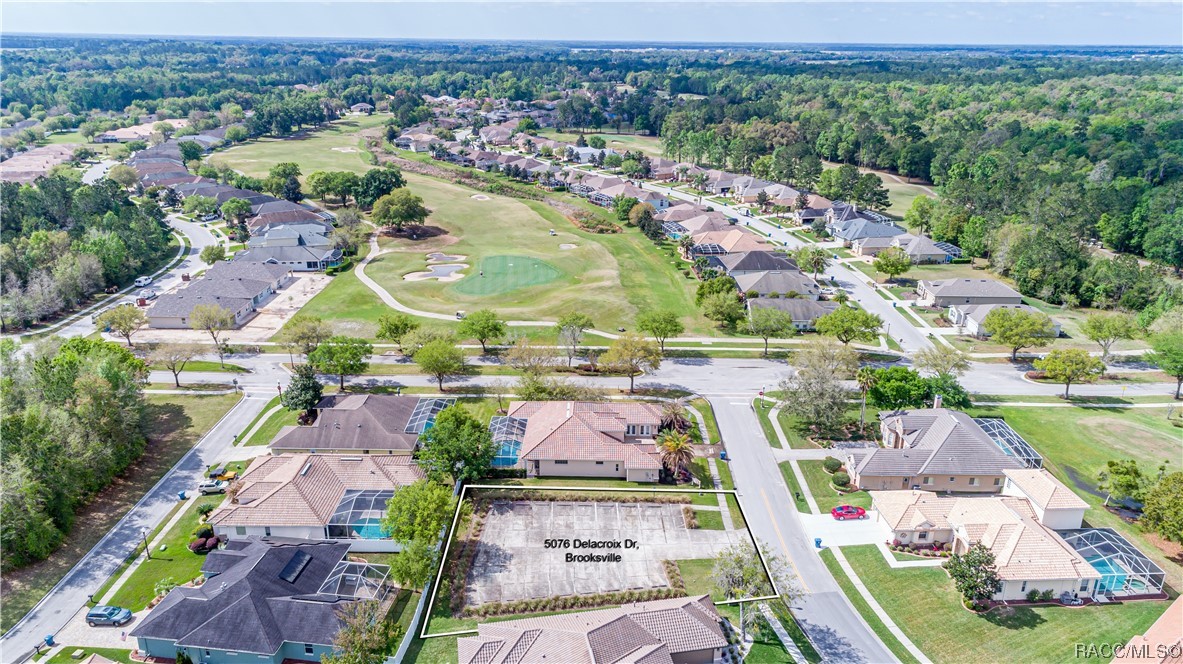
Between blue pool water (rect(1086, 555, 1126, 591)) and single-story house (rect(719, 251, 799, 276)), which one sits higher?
single-story house (rect(719, 251, 799, 276))

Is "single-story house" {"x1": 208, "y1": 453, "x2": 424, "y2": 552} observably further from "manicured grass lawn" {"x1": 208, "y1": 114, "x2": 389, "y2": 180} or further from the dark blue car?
"manicured grass lawn" {"x1": 208, "y1": 114, "x2": 389, "y2": 180}

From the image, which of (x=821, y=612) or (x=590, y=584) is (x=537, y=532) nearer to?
(x=590, y=584)

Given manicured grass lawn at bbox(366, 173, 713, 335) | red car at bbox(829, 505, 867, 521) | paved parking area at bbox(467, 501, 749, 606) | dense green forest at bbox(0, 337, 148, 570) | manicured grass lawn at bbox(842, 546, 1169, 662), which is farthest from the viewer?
manicured grass lawn at bbox(366, 173, 713, 335)

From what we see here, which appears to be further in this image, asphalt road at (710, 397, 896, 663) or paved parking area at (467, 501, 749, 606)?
paved parking area at (467, 501, 749, 606)

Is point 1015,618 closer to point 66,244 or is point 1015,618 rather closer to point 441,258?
point 441,258

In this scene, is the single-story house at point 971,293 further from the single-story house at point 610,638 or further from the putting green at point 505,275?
the single-story house at point 610,638

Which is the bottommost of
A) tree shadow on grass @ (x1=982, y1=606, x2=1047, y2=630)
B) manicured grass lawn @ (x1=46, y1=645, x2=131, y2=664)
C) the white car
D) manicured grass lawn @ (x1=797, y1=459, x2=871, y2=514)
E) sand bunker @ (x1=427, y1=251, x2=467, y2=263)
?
the white car

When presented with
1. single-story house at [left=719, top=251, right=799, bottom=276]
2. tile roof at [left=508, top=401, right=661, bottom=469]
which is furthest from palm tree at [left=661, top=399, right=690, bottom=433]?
single-story house at [left=719, top=251, right=799, bottom=276]
